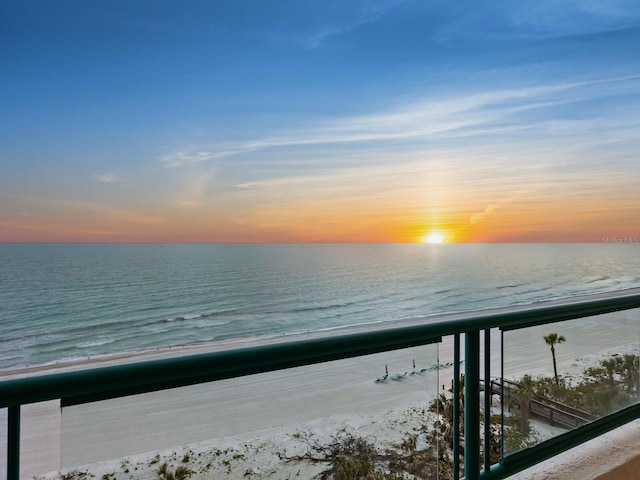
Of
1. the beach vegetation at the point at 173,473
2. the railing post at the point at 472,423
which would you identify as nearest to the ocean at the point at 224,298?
the railing post at the point at 472,423

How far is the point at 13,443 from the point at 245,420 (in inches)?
20.4

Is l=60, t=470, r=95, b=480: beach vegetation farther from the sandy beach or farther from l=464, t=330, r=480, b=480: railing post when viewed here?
l=464, t=330, r=480, b=480: railing post

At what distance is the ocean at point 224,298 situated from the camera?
3005cm

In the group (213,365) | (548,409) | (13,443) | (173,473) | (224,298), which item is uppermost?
(213,365)

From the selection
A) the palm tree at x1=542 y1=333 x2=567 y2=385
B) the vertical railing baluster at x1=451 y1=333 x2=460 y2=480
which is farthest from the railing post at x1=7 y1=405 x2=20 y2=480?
the palm tree at x1=542 y1=333 x2=567 y2=385

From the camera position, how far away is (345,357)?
4.67 ft

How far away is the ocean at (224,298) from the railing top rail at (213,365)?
2631cm

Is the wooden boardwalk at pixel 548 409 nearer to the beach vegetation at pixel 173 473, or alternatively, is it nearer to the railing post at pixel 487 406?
the railing post at pixel 487 406

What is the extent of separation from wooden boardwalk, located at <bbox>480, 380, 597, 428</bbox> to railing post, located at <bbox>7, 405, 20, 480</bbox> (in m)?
1.43

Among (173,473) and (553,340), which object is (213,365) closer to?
(173,473)

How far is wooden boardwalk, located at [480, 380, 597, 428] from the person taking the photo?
1905mm

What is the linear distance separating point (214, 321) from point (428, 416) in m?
34.7

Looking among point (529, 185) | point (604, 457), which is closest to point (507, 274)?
point (529, 185)

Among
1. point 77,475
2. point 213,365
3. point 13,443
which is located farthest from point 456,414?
point 13,443
